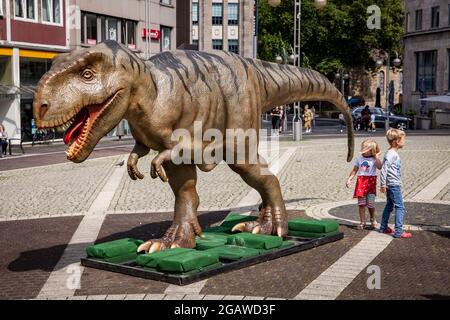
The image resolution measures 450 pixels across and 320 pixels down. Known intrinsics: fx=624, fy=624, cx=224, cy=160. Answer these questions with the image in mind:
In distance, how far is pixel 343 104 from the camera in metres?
9.40

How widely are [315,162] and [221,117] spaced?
36.6 ft

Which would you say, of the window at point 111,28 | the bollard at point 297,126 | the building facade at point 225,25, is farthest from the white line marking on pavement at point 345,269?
the building facade at point 225,25

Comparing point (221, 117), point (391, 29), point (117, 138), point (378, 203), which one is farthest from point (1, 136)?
point (391, 29)

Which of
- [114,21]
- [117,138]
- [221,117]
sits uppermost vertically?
[114,21]

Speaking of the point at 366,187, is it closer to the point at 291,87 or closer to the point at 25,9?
the point at 291,87

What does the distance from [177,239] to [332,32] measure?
54652 mm

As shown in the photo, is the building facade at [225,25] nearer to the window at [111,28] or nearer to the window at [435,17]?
the window at [435,17]

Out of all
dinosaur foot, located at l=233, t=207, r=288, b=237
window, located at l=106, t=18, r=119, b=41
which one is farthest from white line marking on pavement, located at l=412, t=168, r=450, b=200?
window, located at l=106, t=18, r=119, b=41

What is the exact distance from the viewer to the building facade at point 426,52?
40906 millimetres

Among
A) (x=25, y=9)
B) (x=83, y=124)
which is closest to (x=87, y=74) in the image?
(x=83, y=124)

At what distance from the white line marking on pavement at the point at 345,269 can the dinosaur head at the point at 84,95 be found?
103 inches

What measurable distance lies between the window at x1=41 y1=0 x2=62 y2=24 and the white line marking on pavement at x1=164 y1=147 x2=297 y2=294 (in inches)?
516

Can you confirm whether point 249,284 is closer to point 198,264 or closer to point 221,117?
point 198,264

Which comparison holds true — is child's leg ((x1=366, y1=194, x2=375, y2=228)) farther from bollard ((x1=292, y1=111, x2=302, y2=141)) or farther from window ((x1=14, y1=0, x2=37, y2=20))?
window ((x1=14, y1=0, x2=37, y2=20))
